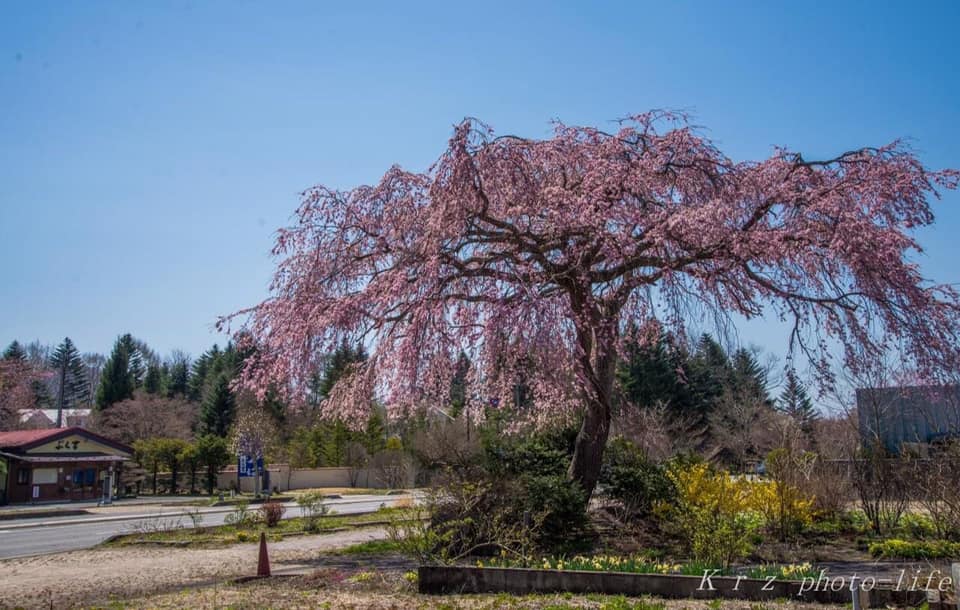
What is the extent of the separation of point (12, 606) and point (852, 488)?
544 inches

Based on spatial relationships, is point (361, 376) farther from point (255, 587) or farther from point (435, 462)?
point (255, 587)

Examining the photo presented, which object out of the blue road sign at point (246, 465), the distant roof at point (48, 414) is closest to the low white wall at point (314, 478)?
the blue road sign at point (246, 465)

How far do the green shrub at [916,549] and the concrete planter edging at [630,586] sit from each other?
3.82 meters

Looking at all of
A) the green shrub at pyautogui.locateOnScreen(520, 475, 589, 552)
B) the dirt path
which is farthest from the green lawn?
the green shrub at pyautogui.locateOnScreen(520, 475, 589, 552)

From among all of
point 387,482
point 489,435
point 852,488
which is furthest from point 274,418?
point 852,488

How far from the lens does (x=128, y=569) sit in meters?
11.9

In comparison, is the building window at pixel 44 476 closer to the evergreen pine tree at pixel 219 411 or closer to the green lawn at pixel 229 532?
the evergreen pine tree at pixel 219 411

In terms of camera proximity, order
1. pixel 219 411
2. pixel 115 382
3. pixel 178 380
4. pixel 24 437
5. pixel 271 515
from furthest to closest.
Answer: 1. pixel 178 380
2. pixel 115 382
3. pixel 219 411
4. pixel 24 437
5. pixel 271 515

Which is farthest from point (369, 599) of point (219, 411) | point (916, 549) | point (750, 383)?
point (219, 411)

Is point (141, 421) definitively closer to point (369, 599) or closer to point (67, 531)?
point (67, 531)

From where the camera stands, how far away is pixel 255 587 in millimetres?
9391

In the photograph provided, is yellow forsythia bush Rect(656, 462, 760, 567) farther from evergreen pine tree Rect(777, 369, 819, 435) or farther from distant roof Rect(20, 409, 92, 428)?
distant roof Rect(20, 409, 92, 428)

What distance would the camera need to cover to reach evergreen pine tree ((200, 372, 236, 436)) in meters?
58.2

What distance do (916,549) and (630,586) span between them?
515cm
